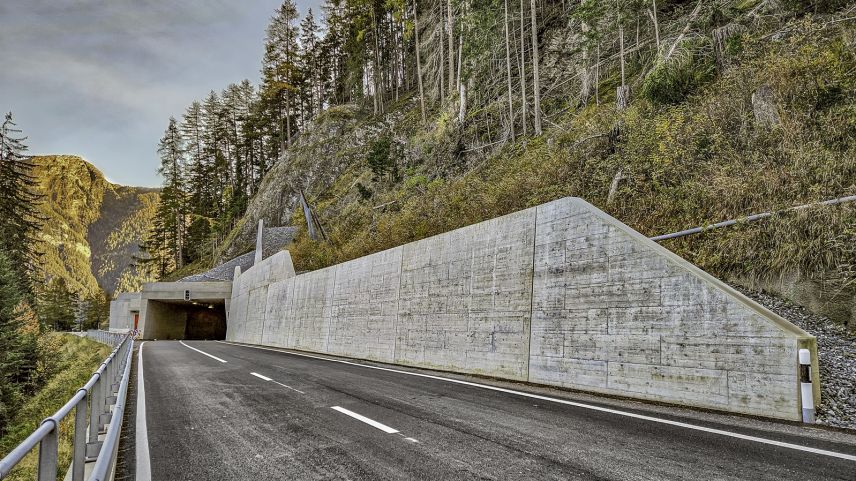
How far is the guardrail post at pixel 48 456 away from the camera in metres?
2.22

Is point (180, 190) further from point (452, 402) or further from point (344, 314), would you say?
point (452, 402)

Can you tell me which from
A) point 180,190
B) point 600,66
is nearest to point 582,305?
point 600,66

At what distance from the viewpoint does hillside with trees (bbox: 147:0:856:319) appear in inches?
328

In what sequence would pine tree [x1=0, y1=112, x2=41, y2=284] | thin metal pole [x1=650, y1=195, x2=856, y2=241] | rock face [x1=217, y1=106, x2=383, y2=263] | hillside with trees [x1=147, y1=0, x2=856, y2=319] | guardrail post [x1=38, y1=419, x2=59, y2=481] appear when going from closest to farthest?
guardrail post [x1=38, y1=419, x2=59, y2=481] → thin metal pole [x1=650, y1=195, x2=856, y2=241] → hillside with trees [x1=147, y1=0, x2=856, y2=319] → pine tree [x1=0, y1=112, x2=41, y2=284] → rock face [x1=217, y1=106, x2=383, y2=263]

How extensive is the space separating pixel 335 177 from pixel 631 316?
43.4m

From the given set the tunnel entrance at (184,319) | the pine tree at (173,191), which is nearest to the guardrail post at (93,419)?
the tunnel entrance at (184,319)

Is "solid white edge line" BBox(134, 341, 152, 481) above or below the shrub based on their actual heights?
below

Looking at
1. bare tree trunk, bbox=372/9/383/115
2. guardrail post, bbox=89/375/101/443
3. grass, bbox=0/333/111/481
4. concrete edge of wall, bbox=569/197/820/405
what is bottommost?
grass, bbox=0/333/111/481

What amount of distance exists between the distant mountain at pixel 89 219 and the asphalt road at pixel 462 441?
16032 cm

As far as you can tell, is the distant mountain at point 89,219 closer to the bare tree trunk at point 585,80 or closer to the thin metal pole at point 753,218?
the bare tree trunk at point 585,80

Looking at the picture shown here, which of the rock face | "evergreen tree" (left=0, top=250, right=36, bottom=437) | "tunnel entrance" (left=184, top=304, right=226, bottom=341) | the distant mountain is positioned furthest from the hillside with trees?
the distant mountain

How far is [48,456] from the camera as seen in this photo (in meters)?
2.29

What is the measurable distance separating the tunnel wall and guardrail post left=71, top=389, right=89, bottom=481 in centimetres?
683

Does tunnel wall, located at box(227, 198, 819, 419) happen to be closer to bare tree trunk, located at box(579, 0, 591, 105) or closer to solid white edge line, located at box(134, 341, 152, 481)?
solid white edge line, located at box(134, 341, 152, 481)
